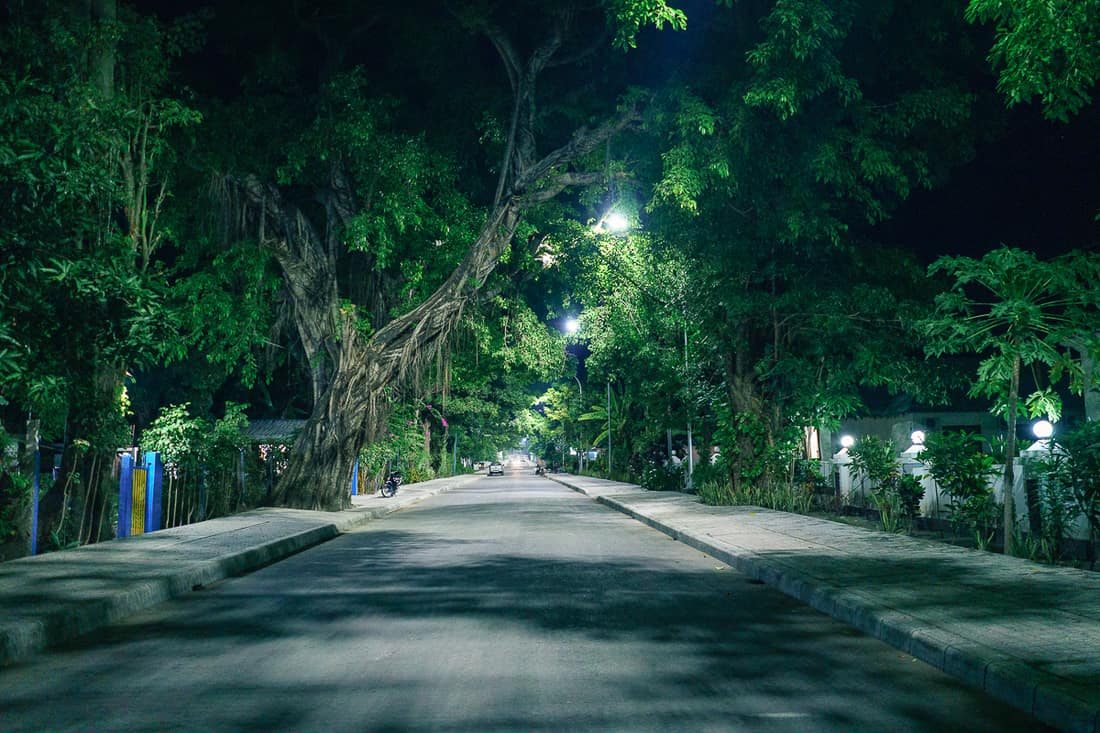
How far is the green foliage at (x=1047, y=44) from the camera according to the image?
9.14m

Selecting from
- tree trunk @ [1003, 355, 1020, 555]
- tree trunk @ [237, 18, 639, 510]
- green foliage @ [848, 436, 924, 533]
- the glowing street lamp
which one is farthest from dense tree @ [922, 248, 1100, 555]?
the glowing street lamp

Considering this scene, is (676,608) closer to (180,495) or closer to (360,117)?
(180,495)

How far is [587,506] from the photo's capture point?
28.5 metres

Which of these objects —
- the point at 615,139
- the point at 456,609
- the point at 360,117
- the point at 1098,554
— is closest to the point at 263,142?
the point at 360,117

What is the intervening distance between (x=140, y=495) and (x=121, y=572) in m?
5.99

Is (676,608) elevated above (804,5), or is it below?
below

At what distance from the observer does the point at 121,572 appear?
34.6ft

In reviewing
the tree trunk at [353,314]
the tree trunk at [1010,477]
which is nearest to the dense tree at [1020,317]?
the tree trunk at [1010,477]

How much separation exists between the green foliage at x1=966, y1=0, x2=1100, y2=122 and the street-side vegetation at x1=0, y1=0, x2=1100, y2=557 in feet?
6.93

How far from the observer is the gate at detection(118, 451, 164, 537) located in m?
15.4

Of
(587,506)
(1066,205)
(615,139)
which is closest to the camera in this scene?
(1066,205)

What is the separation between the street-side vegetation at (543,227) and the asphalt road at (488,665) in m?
4.21

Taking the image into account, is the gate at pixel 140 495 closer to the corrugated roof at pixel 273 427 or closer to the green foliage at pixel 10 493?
the green foliage at pixel 10 493

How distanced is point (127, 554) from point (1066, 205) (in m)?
16.4
